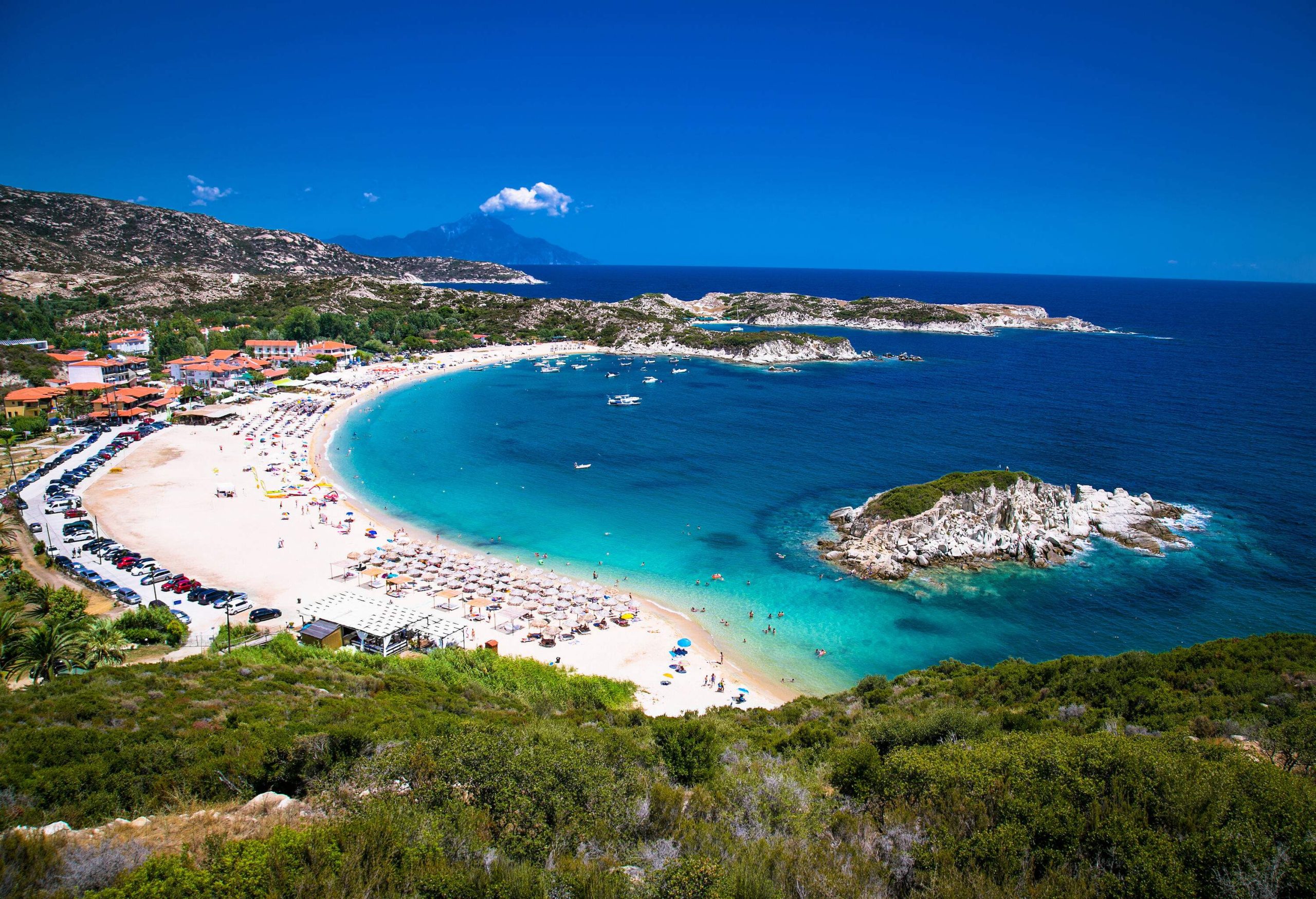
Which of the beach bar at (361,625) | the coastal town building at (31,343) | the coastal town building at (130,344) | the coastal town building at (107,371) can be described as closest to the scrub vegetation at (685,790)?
the beach bar at (361,625)

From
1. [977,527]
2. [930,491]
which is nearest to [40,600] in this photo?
[930,491]

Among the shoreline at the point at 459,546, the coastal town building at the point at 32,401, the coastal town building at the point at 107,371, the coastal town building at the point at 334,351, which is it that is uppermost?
the coastal town building at the point at 334,351

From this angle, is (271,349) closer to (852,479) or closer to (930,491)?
(852,479)

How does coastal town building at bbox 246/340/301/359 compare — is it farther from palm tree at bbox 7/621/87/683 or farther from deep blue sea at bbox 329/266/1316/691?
palm tree at bbox 7/621/87/683

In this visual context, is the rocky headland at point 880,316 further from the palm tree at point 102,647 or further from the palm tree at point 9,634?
the palm tree at point 9,634

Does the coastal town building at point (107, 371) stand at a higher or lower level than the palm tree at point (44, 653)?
higher

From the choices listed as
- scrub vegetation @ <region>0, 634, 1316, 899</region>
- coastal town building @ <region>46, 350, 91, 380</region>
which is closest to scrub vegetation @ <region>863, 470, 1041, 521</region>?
scrub vegetation @ <region>0, 634, 1316, 899</region>

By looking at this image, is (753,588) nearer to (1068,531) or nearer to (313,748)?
(1068,531)
